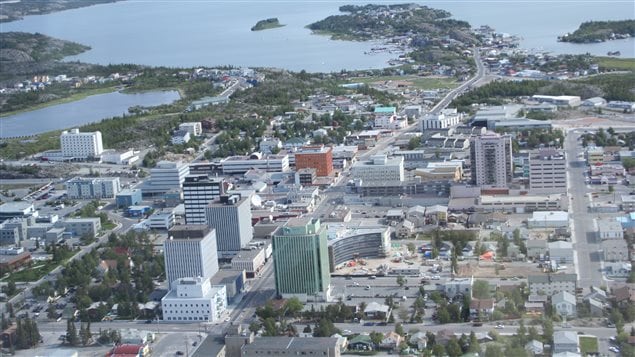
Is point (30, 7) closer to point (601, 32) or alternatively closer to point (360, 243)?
point (601, 32)

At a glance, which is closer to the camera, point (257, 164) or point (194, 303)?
point (194, 303)

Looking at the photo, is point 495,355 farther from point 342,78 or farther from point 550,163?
point 342,78

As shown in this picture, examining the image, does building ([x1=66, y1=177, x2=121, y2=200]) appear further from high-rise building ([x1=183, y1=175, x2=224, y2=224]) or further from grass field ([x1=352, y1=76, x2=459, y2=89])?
grass field ([x1=352, y1=76, x2=459, y2=89])

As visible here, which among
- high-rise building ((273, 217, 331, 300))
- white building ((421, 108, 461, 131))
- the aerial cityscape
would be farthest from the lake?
high-rise building ((273, 217, 331, 300))

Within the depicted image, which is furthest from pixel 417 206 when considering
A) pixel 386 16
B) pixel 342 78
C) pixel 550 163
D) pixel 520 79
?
pixel 386 16

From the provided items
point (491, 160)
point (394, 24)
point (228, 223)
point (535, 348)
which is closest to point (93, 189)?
point (228, 223)

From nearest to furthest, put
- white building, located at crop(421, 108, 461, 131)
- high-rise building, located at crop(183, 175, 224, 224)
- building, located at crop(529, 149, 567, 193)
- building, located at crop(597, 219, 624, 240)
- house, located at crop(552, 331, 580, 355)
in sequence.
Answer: house, located at crop(552, 331, 580, 355) < building, located at crop(597, 219, 624, 240) < high-rise building, located at crop(183, 175, 224, 224) < building, located at crop(529, 149, 567, 193) < white building, located at crop(421, 108, 461, 131)
